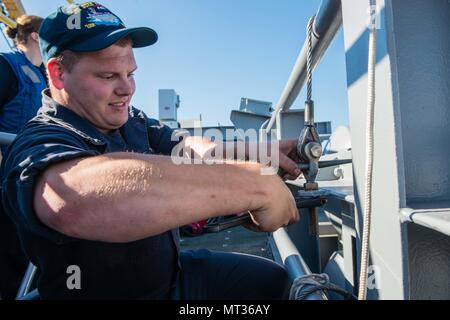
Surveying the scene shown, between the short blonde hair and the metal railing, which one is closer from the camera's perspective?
the metal railing

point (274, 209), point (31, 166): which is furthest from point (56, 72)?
point (274, 209)

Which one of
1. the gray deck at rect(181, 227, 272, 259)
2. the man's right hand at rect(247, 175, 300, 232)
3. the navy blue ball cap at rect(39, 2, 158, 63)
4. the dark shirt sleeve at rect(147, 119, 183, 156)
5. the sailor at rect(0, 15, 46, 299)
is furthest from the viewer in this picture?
the gray deck at rect(181, 227, 272, 259)

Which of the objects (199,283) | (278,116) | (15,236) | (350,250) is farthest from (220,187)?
(278,116)

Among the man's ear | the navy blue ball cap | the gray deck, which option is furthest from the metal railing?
the gray deck

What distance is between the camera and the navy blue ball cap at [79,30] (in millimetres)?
972

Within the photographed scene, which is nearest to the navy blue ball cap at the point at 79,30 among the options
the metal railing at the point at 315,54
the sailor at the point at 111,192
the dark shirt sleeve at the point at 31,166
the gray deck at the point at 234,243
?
the sailor at the point at 111,192

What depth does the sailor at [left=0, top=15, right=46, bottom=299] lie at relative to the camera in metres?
1.78

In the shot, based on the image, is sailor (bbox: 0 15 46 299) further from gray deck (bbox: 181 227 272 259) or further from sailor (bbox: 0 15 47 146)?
gray deck (bbox: 181 227 272 259)

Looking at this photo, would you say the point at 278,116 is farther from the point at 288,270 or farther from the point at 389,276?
the point at 389,276

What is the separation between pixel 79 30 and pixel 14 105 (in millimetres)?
1173

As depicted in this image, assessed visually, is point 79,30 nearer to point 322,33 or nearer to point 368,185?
point 322,33

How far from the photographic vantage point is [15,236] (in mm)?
1805

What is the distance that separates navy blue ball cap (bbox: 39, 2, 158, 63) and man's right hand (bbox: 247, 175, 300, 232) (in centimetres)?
65

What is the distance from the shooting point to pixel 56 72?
1023mm
